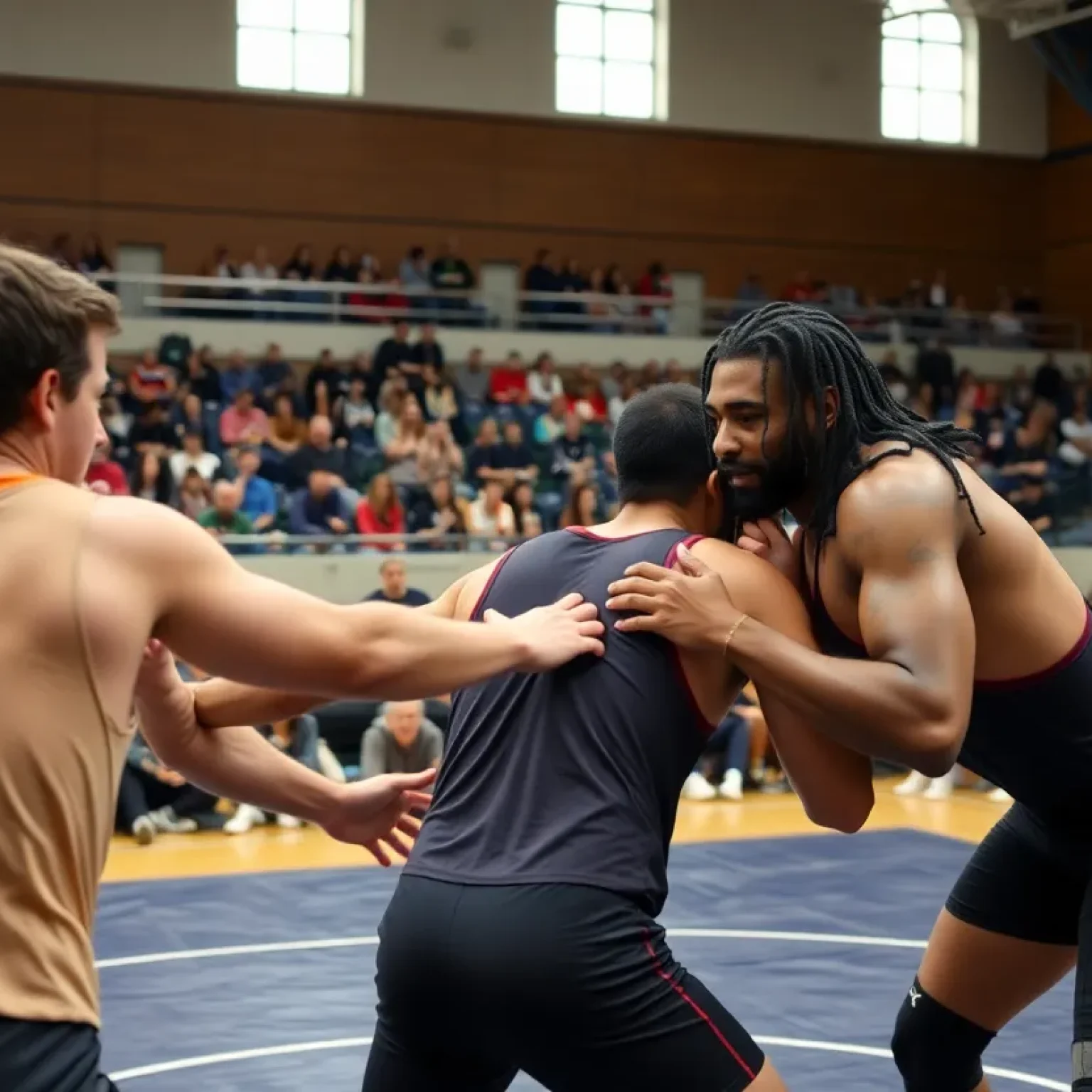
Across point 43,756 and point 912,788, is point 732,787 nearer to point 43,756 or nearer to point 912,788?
point 912,788

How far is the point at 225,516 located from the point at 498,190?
1098 cm

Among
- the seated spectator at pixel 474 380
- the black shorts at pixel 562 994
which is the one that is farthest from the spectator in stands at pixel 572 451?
the black shorts at pixel 562 994

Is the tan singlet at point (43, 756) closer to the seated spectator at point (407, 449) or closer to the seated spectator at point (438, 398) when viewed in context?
the seated spectator at point (407, 449)

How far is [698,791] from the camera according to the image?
39.4 ft

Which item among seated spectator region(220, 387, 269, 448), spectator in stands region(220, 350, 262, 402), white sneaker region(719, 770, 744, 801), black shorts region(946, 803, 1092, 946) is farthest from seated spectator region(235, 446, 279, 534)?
black shorts region(946, 803, 1092, 946)

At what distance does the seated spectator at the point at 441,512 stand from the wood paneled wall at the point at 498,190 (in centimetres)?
790

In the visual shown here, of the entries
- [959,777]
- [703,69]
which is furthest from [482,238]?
[959,777]

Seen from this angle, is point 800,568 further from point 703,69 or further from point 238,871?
point 703,69

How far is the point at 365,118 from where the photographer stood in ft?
74.6

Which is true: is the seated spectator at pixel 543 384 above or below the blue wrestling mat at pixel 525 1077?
above

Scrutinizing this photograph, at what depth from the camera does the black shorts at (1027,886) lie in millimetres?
3613

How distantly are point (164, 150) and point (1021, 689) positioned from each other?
2027 cm

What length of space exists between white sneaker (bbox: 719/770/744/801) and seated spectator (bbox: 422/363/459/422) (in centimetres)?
713

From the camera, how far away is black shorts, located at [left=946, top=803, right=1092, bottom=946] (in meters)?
3.61
